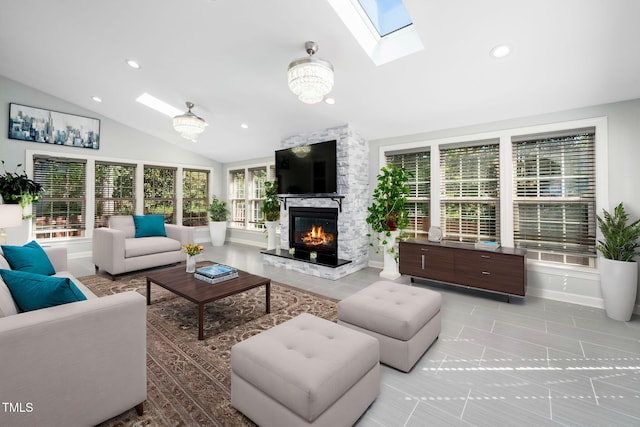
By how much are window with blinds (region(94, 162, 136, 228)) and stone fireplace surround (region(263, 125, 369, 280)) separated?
393 centimetres

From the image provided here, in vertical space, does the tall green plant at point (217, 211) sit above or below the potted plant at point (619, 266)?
above

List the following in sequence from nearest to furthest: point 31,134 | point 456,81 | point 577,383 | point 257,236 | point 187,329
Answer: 1. point 577,383
2. point 187,329
3. point 456,81
4. point 31,134
5. point 257,236

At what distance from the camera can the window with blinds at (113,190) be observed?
615cm

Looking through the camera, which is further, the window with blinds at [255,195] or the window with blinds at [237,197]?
the window with blinds at [237,197]

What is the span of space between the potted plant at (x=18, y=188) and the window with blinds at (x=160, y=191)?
1960mm

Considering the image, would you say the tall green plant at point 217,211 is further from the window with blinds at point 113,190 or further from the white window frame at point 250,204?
the window with blinds at point 113,190

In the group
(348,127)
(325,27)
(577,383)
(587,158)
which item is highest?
(325,27)

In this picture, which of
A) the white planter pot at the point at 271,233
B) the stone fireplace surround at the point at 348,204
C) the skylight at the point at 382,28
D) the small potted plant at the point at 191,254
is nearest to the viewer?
the skylight at the point at 382,28

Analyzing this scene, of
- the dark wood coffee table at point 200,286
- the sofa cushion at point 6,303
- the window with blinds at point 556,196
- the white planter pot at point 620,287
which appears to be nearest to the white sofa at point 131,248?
the dark wood coffee table at point 200,286

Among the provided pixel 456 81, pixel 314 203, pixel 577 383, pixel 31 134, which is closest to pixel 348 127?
pixel 314 203

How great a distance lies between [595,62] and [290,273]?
4.50 meters

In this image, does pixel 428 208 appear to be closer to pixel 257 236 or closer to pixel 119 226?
pixel 257 236

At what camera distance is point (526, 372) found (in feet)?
6.77

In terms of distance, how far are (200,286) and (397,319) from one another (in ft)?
6.41
